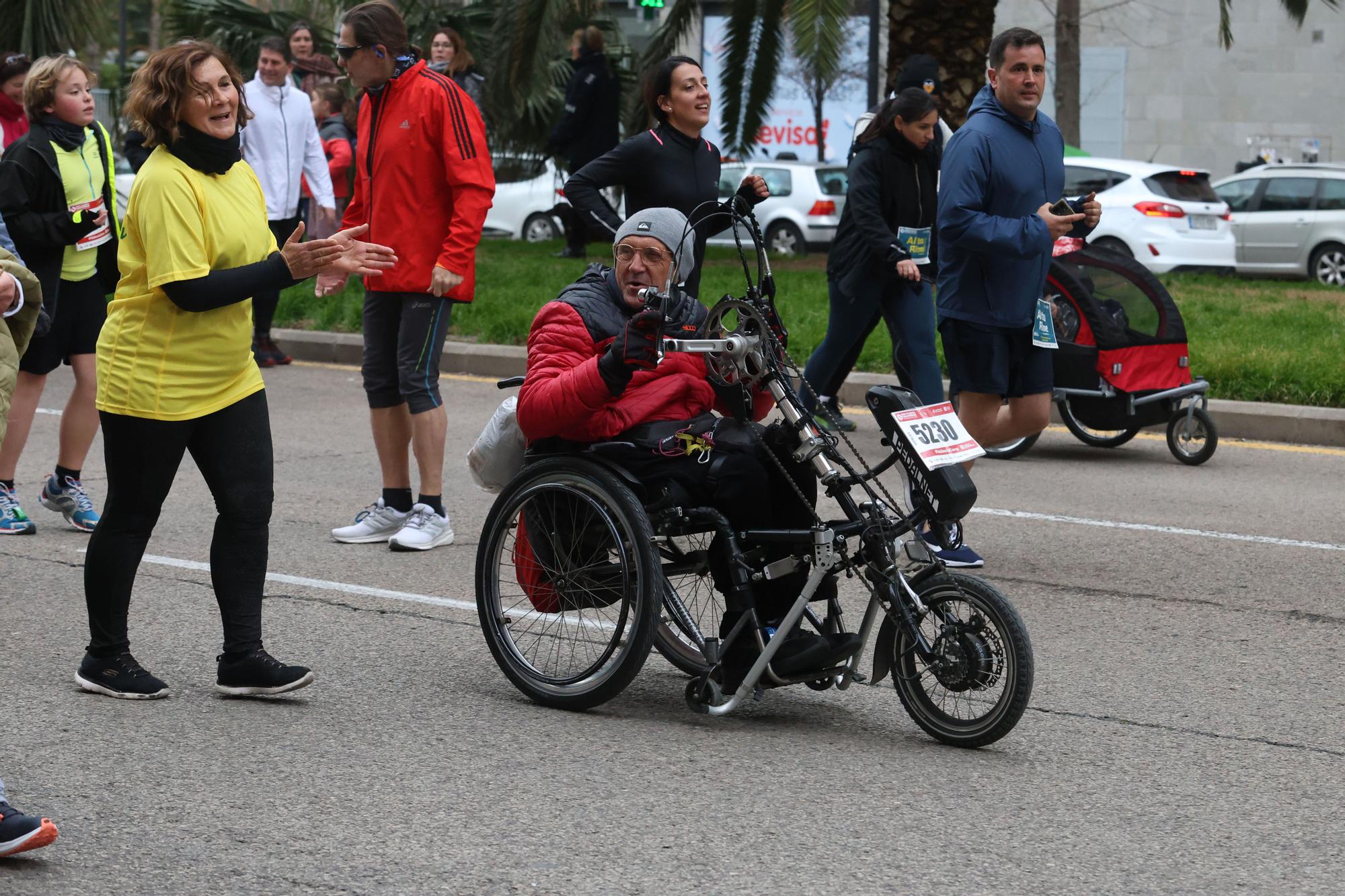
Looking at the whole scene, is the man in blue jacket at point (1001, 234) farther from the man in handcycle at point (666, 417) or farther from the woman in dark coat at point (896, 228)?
the man in handcycle at point (666, 417)

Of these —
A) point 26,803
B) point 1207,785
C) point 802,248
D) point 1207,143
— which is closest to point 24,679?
point 26,803

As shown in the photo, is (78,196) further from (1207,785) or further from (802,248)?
(802,248)

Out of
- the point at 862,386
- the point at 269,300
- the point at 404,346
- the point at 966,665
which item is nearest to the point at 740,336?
the point at 966,665

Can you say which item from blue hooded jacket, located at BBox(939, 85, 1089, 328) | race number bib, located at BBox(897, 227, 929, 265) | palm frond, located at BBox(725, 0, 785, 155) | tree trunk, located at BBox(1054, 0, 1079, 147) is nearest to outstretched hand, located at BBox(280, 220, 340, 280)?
blue hooded jacket, located at BBox(939, 85, 1089, 328)

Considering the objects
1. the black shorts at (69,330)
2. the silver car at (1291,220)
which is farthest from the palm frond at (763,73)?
the black shorts at (69,330)

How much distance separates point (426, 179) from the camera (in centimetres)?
687

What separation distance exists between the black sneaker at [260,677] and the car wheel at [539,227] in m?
22.4

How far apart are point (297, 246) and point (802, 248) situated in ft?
70.1

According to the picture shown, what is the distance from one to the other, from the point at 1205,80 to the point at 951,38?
2663 cm

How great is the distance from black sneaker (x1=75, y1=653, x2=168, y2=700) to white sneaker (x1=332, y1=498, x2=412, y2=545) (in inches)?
84.8

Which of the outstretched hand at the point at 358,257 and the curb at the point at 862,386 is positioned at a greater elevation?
the outstretched hand at the point at 358,257

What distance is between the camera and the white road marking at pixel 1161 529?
730 centimetres

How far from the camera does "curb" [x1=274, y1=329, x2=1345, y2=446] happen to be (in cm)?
1012

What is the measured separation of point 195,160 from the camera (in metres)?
4.61
